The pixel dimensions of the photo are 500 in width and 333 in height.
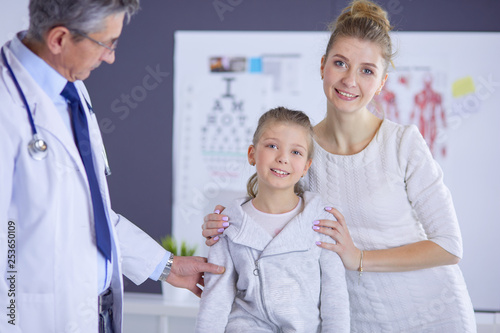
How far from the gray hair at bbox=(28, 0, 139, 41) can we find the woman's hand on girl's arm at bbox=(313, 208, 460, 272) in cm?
87

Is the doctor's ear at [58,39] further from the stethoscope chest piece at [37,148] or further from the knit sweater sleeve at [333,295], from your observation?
the knit sweater sleeve at [333,295]

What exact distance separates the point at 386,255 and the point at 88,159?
0.95m

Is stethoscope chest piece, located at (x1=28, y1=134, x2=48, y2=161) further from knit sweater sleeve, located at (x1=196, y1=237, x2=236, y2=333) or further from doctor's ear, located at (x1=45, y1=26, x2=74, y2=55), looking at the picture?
knit sweater sleeve, located at (x1=196, y1=237, x2=236, y2=333)

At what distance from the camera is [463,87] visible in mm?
3660

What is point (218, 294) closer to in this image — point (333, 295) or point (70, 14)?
point (333, 295)

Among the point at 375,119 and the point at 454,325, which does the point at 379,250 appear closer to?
the point at 454,325

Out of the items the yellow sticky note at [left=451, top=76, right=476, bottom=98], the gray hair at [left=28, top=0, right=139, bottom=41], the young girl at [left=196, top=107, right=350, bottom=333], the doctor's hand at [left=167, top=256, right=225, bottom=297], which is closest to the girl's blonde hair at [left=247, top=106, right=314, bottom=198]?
the young girl at [left=196, top=107, right=350, bottom=333]

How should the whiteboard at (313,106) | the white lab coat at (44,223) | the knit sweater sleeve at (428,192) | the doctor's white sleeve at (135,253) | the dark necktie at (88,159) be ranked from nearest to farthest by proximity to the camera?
1. the white lab coat at (44,223)
2. the dark necktie at (88,159)
3. the knit sweater sleeve at (428,192)
4. the doctor's white sleeve at (135,253)
5. the whiteboard at (313,106)

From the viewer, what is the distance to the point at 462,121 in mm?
3658

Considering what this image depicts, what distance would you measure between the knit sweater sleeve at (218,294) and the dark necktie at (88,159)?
330 millimetres

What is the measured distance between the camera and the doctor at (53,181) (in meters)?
1.37

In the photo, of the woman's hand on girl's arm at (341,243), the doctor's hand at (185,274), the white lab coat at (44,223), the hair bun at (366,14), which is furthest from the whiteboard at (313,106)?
the white lab coat at (44,223)

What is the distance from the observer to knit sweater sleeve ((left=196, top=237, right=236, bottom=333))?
1.64 meters

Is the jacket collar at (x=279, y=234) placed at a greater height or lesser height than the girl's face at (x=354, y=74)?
lesser
